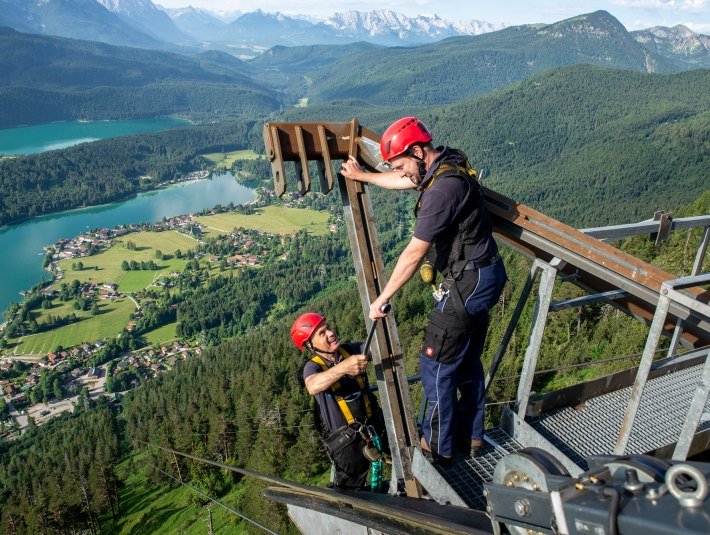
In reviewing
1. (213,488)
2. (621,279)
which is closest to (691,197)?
(213,488)

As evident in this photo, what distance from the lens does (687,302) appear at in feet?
9.88

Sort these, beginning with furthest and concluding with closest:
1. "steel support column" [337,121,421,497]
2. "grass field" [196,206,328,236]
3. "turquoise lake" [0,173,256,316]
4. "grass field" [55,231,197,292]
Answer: "grass field" [196,206,328,236] → "turquoise lake" [0,173,256,316] → "grass field" [55,231,197,292] → "steel support column" [337,121,421,497]

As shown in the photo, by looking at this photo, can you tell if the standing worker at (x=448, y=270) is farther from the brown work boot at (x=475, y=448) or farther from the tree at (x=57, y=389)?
the tree at (x=57, y=389)

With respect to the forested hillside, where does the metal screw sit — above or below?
above

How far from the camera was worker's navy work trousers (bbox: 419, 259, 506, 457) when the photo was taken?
148 inches

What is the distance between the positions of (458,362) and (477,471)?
0.85 meters

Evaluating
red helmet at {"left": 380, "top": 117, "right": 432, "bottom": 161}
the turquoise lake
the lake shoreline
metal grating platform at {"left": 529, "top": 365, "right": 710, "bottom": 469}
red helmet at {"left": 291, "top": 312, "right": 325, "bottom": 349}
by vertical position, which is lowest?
the turquoise lake

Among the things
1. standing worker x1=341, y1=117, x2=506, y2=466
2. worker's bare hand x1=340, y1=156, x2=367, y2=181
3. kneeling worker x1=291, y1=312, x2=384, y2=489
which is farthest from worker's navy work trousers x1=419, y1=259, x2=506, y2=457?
worker's bare hand x1=340, y1=156, x2=367, y2=181

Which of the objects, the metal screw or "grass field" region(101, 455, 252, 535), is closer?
the metal screw

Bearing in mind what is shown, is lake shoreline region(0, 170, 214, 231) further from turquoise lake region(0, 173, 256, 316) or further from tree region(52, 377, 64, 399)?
tree region(52, 377, 64, 399)

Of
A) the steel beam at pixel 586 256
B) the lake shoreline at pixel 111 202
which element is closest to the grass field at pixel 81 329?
the lake shoreline at pixel 111 202

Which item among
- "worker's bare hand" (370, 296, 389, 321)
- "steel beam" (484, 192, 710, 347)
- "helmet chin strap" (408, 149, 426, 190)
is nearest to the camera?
"steel beam" (484, 192, 710, 347)

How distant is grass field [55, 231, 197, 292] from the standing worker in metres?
108

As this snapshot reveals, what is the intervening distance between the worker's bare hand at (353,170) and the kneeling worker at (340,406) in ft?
4.17
